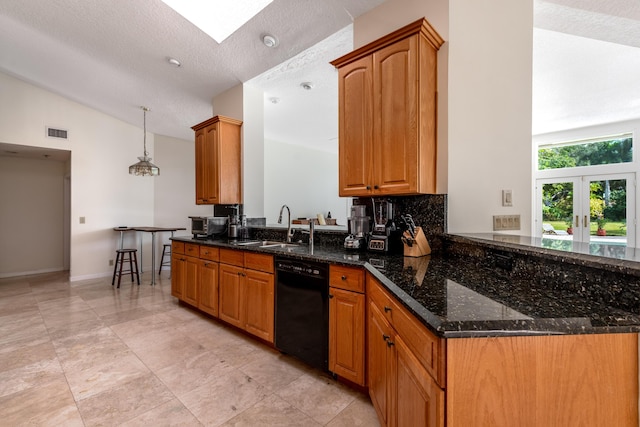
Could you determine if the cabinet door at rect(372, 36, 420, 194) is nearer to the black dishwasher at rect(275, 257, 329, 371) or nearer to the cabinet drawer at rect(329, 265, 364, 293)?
the cabinet drawer at rect(329, 265, 364, 293)

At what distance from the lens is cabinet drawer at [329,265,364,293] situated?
1.79 meters

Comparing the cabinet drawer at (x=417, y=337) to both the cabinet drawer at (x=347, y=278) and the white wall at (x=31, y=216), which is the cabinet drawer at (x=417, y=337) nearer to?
the cabinet drawer at (x=347, y=278)

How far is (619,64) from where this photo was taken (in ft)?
10.5

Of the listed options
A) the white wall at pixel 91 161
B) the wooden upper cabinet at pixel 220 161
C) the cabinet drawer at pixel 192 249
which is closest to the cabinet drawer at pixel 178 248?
the cabinet drawer at pixel 192 249

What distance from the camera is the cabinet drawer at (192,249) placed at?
329 cm

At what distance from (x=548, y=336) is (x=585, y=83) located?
4.42 m

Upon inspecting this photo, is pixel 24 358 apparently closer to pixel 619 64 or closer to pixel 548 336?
pixel 548 336

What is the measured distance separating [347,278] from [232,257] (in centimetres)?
139

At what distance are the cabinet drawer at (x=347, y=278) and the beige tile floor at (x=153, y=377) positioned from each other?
72 cm

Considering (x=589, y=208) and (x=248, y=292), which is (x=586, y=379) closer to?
(x=248, y=292)

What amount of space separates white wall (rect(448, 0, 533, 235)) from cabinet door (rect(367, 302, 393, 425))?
94 cm

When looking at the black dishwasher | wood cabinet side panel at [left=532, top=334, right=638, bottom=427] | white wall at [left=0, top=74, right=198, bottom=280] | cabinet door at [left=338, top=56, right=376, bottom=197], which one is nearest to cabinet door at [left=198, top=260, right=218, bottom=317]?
the black dishwasher

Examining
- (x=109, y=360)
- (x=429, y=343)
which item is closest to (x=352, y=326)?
(x=429, y=343)

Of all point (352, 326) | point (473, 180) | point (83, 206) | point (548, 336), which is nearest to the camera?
point (548, 336)
